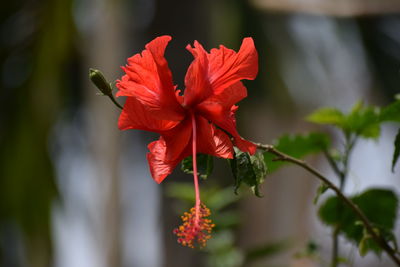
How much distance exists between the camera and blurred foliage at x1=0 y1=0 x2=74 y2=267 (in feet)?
12.0

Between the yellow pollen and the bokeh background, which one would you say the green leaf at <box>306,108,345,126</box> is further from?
the bokeh background

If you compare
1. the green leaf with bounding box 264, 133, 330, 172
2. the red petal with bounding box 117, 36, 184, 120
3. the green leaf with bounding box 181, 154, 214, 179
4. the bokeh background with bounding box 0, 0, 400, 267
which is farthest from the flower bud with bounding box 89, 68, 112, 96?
the bokeh background with bounding box 0, 0, 400, 267

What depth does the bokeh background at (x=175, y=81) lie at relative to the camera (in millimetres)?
3680

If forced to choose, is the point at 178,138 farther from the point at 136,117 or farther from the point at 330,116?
the point at 330,116

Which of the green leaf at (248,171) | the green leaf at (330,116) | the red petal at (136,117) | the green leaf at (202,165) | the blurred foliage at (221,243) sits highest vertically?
the red petal at (136,117)

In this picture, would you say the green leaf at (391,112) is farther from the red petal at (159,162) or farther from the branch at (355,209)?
the red petal at (159,162)

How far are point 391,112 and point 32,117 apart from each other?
341 centimetres

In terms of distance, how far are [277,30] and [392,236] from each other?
3.67m

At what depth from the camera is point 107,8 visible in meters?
3.93

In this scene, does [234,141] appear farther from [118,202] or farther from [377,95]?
[377,95]

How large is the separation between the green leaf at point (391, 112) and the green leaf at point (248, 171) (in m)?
0.19

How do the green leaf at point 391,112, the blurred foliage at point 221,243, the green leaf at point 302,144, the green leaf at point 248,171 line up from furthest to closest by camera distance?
the blurred foliage at point 221,243, the green leaf at point 302,144, the green leaf at point 391,112, the green leaf at point 248,171

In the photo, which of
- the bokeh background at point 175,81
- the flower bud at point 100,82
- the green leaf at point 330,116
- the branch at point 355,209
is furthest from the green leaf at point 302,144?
the bokeh background at point 175,81

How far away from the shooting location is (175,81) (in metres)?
4.15
